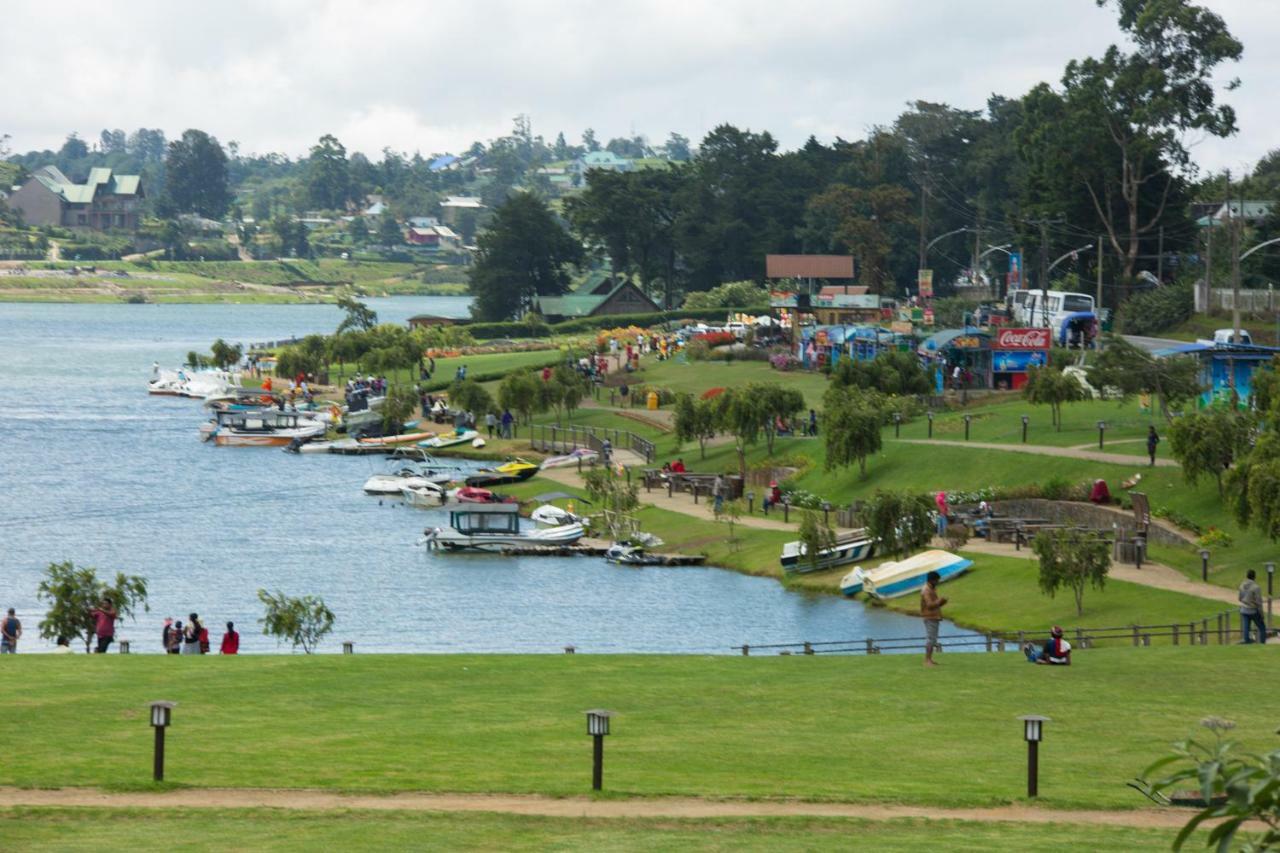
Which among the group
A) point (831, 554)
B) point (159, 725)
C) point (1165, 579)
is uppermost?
point (159, 725)

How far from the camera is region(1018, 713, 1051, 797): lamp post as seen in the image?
23484 mm

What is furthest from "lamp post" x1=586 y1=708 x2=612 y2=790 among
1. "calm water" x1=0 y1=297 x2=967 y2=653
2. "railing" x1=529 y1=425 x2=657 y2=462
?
"railing" x1=529 y1=425 x2=657 y2=462

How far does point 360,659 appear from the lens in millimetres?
36375

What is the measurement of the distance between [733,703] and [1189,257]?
398 feet

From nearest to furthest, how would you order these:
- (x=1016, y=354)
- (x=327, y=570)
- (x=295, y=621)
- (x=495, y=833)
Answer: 1. (x=495, y=833)
2. (x=295, y=621)
3. (x=327, y=570)
4. (x=1016, y=354)

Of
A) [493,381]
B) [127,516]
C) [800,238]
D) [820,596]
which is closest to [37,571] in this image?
[127,516]

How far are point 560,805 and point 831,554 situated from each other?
44713mm

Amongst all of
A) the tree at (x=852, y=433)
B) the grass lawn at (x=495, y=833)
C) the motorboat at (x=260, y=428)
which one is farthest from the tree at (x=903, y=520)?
the motorboat at (x=260, y=428)

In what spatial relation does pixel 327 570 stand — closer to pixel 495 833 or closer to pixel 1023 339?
pixel 1023 339

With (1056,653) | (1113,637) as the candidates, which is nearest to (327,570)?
(1113,637)

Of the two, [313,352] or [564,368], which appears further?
[313,352]

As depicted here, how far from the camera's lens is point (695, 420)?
9244 cm

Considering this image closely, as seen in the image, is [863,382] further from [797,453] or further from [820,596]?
[820,596]

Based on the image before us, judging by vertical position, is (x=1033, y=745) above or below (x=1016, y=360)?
below
